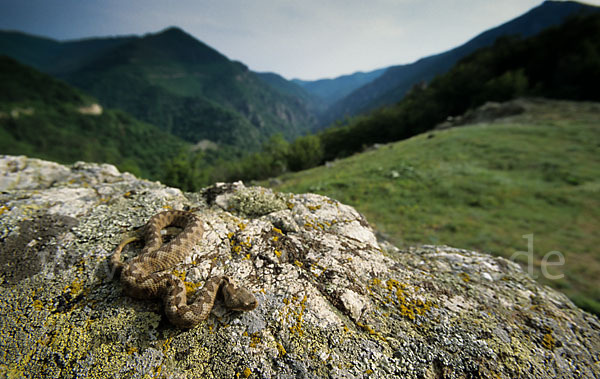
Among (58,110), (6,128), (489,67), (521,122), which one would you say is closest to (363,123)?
(489,67)

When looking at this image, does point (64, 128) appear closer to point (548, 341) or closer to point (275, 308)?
point (275, 308)

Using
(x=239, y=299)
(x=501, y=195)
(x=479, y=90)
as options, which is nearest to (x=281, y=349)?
(x=239, y=299)

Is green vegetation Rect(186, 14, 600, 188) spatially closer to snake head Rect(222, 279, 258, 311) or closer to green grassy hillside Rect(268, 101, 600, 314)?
green grassy hillside Rect(268, 101, 600, 314)

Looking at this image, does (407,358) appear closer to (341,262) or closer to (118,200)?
(341,262)

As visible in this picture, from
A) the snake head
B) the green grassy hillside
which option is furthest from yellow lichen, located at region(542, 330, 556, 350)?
the green grassy hillside

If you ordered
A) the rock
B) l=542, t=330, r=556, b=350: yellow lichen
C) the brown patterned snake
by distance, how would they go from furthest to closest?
l=542, t=330, r=556, b=350: yellow lichen
the brown patterned snake
the rock

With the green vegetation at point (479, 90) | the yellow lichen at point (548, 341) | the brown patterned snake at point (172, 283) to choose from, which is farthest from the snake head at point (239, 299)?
the green vegetation at point (479, 90)

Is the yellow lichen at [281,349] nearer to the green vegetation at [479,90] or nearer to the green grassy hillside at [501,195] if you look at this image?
the green grassy hillside at [501,195]
